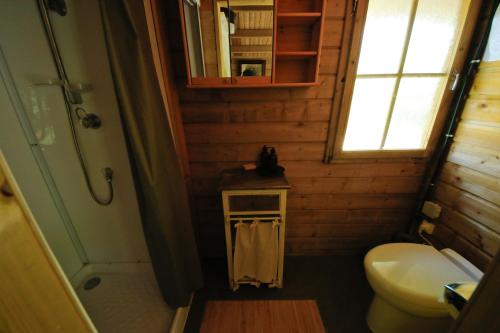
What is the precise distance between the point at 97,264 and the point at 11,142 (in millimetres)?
957

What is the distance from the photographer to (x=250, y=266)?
51.7 inches

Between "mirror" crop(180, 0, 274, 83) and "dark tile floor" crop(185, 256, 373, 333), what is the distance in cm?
144

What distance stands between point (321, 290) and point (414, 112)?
140 cm

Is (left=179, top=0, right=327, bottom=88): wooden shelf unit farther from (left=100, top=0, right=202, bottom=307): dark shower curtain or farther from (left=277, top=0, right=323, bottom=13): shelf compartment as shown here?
(left=100, top=0, right=202, bottom=307): dark shower curtain

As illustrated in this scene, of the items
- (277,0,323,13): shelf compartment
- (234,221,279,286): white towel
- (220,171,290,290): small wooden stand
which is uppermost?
(277,0,323,13): shelf compartment

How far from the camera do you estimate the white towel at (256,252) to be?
1.19 m

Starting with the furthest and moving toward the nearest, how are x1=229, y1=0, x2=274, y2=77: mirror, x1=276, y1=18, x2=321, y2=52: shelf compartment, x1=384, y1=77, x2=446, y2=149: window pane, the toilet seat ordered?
x1=384, y1=77, x2=446, y2=149: window pane, x1=276, y1=18, x2=321, y2=52: shelf compartment, x1=229, y1=0, x2=274, y2=77: mirror, the toilet seat

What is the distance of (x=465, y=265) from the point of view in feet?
3.34

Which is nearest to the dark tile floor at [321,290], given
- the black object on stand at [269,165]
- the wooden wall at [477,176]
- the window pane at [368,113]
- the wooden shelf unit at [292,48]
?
the wooden wall at [477,176]

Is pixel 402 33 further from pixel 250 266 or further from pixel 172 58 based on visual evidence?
pixel 250 266

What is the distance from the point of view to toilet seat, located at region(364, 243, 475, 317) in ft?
2.93

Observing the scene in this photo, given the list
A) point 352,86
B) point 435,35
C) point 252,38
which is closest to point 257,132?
point 252,38

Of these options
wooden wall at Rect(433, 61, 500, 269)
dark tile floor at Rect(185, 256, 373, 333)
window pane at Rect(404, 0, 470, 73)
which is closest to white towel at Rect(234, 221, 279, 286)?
dark tile floor at Rect(185, 256, 373, 333)

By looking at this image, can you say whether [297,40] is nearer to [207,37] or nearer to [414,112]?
[207,37]
